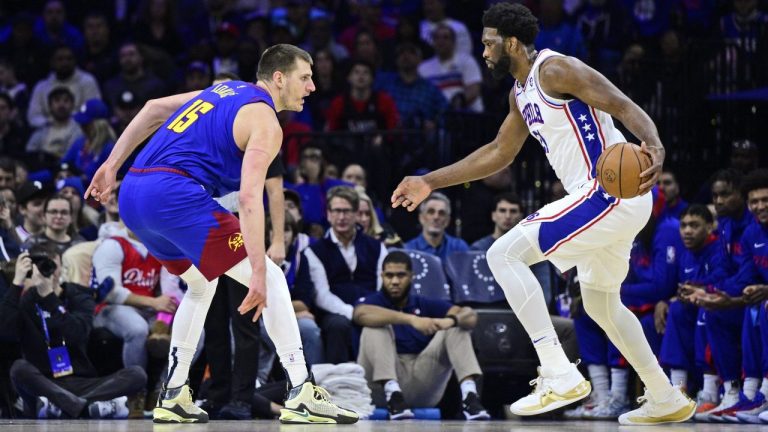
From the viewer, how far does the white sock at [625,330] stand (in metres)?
6.78

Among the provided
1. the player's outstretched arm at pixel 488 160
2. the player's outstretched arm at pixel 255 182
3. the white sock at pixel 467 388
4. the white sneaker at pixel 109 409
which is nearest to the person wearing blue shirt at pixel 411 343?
the white sock at pixel 467 388

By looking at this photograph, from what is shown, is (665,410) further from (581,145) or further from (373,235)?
(373,235)

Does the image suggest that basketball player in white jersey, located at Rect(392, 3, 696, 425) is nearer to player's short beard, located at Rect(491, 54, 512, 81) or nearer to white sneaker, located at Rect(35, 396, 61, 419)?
player's short beard, located at Rect(491, 54, 512, 81)

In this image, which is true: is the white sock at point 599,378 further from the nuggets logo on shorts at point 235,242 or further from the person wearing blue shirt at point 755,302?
the nuggets logo on shorts at point 235,242

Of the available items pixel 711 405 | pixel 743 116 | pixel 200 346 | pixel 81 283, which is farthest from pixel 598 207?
pixel 743 116

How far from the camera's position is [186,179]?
630 cm

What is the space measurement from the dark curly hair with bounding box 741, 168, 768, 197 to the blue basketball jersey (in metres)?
4.23

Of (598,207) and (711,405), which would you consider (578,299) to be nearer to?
(711,405)

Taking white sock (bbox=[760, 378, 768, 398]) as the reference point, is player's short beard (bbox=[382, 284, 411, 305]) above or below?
above

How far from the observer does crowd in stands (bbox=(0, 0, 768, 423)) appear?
30.0 ft

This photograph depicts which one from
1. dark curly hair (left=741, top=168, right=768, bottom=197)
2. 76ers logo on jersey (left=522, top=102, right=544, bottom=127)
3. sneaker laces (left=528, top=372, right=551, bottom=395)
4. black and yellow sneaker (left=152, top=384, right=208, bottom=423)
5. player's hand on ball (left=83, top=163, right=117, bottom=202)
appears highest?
76ers logo on jersey (left=522, top=102, right=544, bottom=127)

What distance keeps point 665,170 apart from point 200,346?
182 inches

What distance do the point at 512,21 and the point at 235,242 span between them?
1.91m

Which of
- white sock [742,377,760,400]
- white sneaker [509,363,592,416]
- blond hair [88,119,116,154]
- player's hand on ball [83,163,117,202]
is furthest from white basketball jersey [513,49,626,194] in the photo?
blond hair [88,119,116,154]
